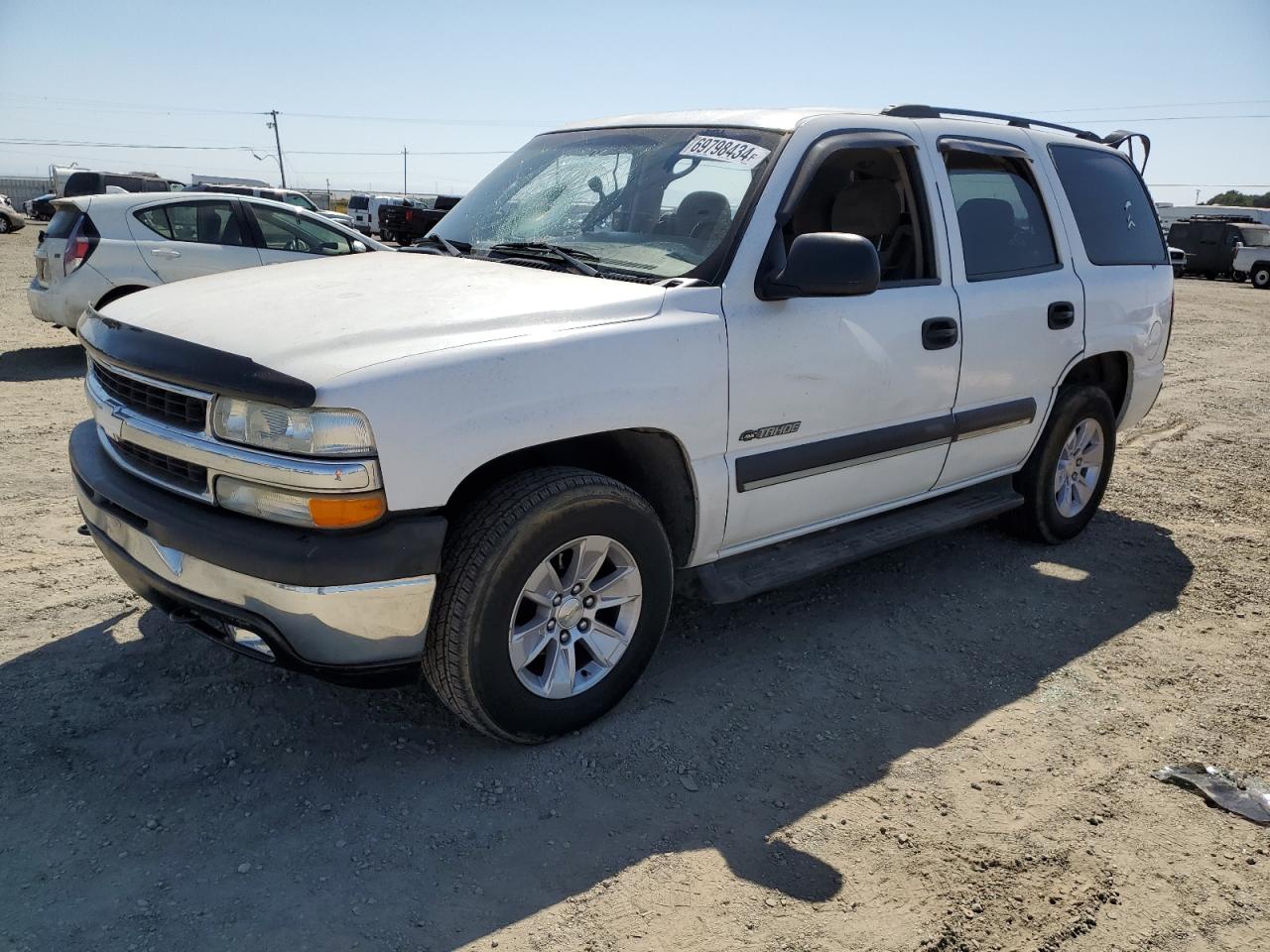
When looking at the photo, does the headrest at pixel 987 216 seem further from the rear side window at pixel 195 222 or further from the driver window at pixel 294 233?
the rear side window at pixel 195 222

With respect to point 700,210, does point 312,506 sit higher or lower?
lower

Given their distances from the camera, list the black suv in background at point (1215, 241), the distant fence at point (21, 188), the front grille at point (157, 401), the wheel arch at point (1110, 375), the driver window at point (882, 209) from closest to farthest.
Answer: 1. the front grille at point (157, 401)
2. the driver window at point (882, 209)
3. the wheel arch at point (1110, 375)
4. the black suv in background at point (1215, 241)
5. the distant fence at point (21, 188)

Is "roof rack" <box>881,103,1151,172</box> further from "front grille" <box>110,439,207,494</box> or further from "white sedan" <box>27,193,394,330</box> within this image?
"white sedan" <box>27,193,394,330</box>

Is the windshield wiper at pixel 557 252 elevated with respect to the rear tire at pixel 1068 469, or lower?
elevated

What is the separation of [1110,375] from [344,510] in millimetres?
4396

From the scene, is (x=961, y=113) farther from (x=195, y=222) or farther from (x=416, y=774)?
(x=195, y=222)

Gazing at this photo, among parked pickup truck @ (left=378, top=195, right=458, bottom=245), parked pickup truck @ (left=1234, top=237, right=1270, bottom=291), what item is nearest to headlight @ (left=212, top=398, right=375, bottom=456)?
parked pickup truck @ (left=378, top=195, right=458, bottom=245)

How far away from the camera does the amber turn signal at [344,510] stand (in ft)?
8.17

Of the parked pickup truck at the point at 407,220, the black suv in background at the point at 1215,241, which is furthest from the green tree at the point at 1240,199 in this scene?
the parked pickup truck at the point at 407,220

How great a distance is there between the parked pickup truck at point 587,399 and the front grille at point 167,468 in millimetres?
13

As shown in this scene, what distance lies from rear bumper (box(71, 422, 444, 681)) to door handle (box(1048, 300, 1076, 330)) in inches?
126

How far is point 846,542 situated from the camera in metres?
3.89

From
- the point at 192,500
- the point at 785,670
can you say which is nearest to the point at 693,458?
the point at 785,670

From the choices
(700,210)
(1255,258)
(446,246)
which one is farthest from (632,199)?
(1255,258)
